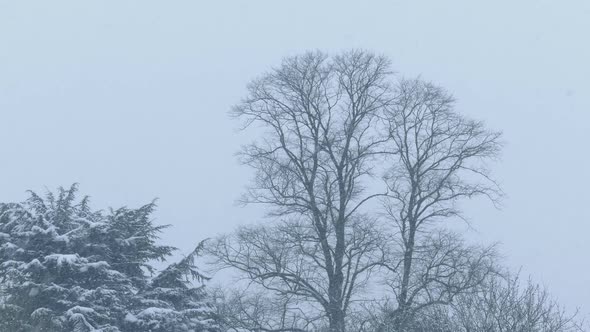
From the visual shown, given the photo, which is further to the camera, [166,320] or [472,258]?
[472,258]

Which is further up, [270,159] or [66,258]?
[270,159]

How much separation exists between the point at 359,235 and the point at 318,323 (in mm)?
3249

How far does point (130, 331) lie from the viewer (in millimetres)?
24312

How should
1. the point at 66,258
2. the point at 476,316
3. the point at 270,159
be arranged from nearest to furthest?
the point at 476,316
the point at 66,258
the point at 270,159

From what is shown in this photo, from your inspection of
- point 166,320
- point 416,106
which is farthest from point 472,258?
point 166,320

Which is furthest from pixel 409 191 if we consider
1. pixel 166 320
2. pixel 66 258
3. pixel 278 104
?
pixel 66 258

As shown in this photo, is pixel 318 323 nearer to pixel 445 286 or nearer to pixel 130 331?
pixel 445 286

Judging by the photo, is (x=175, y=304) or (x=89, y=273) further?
(x=175, y=304)

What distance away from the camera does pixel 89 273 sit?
23875 millimetres

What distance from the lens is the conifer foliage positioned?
22.9 m

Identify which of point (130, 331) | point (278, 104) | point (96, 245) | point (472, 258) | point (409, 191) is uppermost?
point (278, 104)

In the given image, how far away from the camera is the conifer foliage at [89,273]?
22859 millimetres

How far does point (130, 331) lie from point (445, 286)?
27.3 feet

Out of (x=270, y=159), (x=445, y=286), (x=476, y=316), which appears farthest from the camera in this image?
(x=270, y=159)
